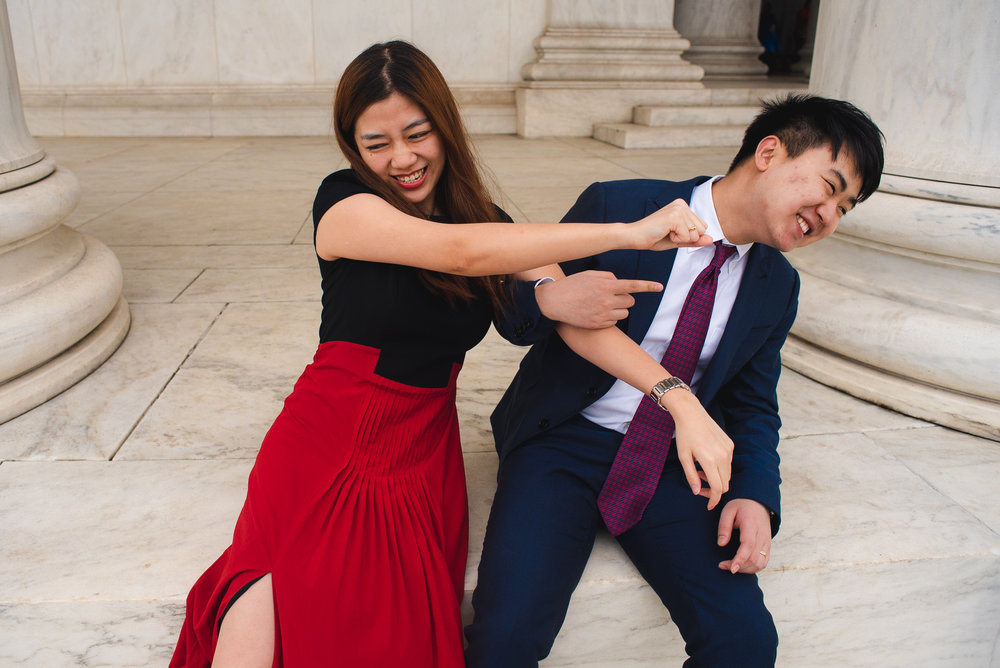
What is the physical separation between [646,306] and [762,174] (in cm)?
40

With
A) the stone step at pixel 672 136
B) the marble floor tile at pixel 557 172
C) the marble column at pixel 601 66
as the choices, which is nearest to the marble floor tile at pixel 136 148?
the marble floor tile at pixel 557 172

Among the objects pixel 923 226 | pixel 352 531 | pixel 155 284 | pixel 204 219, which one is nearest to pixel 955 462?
pixel 923 226

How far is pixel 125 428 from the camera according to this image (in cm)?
266

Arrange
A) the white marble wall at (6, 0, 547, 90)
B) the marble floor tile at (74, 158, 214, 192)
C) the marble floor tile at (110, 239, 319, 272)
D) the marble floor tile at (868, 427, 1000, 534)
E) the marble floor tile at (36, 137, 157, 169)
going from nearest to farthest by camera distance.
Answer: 1. the marble floor tile at (868, 427, 1000, 534)
2. the marble floor tile at (110, 239, 319, 272)
3. the marble floor tile at (74, 158, 214, 192)
4. the marble floor tile at (36, 137, 157, 169)
5. the white marble wall at (6, 0, 547, 90)

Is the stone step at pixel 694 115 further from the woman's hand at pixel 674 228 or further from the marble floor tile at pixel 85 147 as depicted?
the woman's hand at pixel 674 228

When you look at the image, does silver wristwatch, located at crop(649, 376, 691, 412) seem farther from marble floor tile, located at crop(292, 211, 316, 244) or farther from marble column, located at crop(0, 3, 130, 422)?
marble floor tile, located at crop(292, 211, 316, 244)

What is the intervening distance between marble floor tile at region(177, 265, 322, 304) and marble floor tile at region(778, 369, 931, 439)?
6.88 ft

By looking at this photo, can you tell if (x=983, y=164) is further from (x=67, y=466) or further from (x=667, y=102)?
(x=667, y=102)

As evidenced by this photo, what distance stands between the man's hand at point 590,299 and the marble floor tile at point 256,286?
2176 millimetres

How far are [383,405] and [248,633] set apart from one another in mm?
565

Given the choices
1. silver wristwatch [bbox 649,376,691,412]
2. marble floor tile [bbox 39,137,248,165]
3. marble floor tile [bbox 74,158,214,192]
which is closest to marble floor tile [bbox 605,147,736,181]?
marble floor tile [bbox 74,158,214,192]

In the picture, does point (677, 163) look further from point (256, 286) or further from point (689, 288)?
point (689, 288)

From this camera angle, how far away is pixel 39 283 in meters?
2.98

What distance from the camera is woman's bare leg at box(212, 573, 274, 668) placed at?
165 centimetres
